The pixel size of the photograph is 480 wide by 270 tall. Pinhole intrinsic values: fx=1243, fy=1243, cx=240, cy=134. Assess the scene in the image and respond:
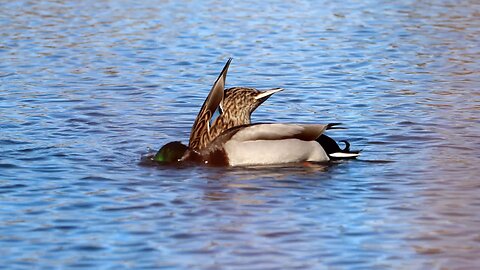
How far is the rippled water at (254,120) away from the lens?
869 cm

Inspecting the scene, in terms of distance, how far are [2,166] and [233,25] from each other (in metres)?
9.87

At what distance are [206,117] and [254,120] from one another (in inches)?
85.0

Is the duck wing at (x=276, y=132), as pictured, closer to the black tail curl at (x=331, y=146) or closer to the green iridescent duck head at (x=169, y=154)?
the black tail curl at (x=331, y=146)

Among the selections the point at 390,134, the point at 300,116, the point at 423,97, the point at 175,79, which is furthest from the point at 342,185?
the point at 175,79

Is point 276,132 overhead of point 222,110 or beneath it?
beneath

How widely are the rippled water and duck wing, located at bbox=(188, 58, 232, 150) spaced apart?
0.56 meters

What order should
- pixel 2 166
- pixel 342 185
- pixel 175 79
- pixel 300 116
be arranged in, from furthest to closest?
1. pixel 175 79
2. pixel 300 116
3. pixel 2 166
4. pixel 342 185

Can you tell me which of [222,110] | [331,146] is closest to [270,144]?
[331,146]

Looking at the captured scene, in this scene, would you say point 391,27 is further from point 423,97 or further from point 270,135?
point 270,135

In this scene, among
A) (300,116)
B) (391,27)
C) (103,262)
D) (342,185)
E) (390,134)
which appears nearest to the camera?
(103,262)

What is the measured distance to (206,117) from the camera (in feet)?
39.9

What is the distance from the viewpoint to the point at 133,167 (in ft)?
38.1

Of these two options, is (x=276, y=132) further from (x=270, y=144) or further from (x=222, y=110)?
(x=222, y=110)

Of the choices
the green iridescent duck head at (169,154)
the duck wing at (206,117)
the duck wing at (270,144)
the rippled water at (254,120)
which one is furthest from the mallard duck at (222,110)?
the rippled water at (254,120)
